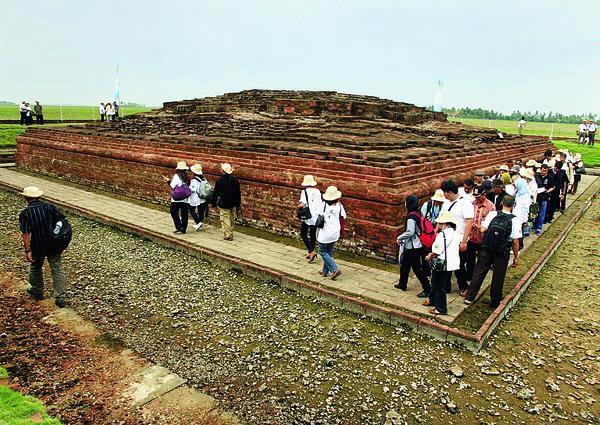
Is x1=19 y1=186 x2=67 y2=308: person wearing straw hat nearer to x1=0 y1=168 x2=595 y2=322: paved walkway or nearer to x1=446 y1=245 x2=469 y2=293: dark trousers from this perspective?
x1=0 y1=168 x2=595 y2=322: paved walkway

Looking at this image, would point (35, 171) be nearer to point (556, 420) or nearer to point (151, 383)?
point (151, 383)

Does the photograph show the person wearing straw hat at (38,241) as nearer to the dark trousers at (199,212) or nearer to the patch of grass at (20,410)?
the patch of grass at (20,410)

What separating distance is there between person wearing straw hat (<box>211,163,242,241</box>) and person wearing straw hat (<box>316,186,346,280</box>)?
223cm

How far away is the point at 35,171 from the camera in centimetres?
1477

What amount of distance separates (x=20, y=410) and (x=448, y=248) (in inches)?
175

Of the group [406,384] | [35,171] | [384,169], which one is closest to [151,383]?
[406,384]

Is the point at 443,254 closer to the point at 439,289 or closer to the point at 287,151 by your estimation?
the point at 439,289

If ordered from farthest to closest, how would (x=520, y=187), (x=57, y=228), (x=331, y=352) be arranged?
(x=520, y=187) → (x=57, y=228) → (x=331, y=352)

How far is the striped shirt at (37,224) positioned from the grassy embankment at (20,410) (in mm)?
2010

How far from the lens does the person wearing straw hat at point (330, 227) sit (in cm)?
600

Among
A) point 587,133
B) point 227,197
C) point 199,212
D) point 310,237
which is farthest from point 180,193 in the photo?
point 587,133

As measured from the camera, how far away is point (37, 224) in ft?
17.2

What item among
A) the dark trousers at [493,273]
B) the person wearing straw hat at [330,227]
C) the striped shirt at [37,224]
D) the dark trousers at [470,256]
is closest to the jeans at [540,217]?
the dark trousers at [470,256]

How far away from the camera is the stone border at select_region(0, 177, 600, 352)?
15.6 feet
